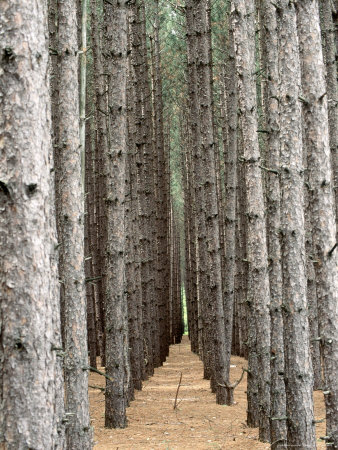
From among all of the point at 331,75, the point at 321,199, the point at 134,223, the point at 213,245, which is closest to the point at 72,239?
the point at 321,199

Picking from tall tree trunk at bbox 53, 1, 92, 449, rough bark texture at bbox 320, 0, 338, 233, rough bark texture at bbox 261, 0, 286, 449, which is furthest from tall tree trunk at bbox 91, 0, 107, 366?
tall tree trunk at bbox 53, 1, 92, 449

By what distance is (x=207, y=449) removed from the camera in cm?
693

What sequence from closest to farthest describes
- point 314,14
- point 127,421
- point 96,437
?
point 314,14 < point 96,437 < point 127,421

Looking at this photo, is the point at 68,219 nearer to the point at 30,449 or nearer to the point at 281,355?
the point at 281,355

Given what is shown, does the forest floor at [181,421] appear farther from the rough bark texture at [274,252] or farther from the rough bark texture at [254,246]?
the rough bark texture at [274,252]

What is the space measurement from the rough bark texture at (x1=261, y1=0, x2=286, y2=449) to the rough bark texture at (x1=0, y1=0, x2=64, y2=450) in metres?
3.21

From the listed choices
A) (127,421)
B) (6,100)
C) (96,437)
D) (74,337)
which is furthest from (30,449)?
(127,421)

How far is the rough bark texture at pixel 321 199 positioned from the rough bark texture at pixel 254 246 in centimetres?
179

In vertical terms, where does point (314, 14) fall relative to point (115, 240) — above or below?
above

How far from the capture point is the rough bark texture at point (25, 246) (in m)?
2.70

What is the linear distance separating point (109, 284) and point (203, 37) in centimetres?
468

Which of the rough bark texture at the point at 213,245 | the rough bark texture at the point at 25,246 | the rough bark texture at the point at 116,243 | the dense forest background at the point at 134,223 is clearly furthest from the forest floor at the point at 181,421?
the rough bark texture at the point at 25,246

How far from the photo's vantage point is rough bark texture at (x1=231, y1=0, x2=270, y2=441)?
7305 mm

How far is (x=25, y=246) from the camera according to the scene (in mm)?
2770
